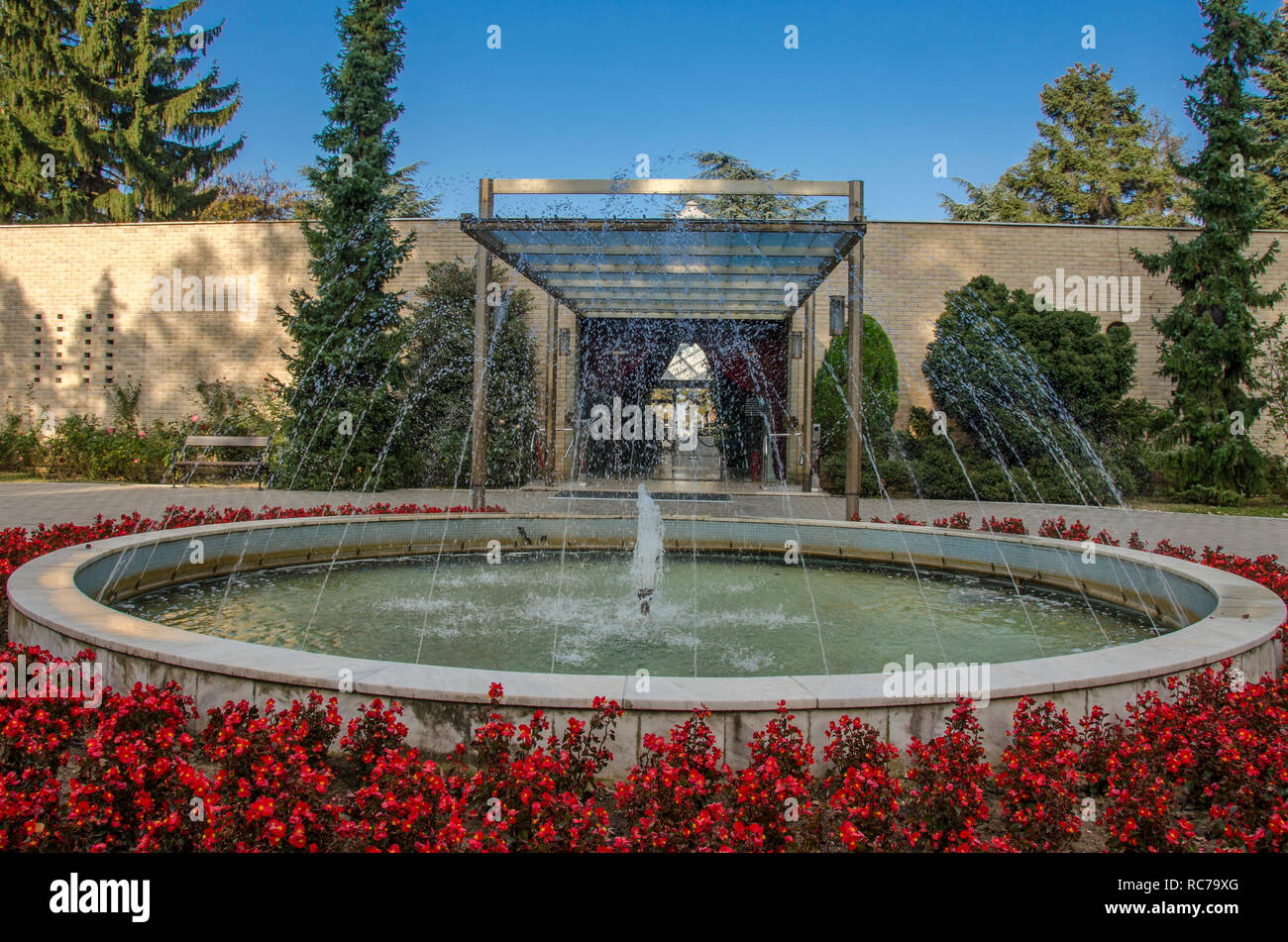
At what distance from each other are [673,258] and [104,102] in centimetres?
1998

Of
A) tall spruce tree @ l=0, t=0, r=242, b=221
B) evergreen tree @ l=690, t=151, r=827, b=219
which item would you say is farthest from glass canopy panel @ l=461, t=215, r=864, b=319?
tall spruce tree @ l=0, t=0, r=242, b=221

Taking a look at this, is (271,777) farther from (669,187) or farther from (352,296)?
(352,296)

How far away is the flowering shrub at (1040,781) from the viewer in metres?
2.29

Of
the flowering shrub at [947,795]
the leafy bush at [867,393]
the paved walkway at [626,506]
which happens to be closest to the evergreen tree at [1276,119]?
the leafy bush at [867,393]

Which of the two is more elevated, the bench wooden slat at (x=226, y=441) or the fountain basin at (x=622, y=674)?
the bench wooden slat at (x=226, y=441)

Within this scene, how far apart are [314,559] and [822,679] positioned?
5735mm

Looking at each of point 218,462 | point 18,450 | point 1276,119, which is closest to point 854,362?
point 218,462

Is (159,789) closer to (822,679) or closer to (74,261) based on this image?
(822,679)

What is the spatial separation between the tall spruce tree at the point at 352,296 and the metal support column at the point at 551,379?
274 cm

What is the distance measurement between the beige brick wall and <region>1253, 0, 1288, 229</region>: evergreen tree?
8.87 metres

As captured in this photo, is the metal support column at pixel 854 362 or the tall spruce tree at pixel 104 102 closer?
the metal support column at pixel 854 362

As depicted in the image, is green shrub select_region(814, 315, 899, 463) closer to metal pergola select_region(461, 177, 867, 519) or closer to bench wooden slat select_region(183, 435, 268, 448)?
metal pergola select_region(461, 177, 867, 519)

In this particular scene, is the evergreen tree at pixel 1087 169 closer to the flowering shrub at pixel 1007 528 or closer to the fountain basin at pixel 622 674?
the flowering shrub at pixel 1007 528
